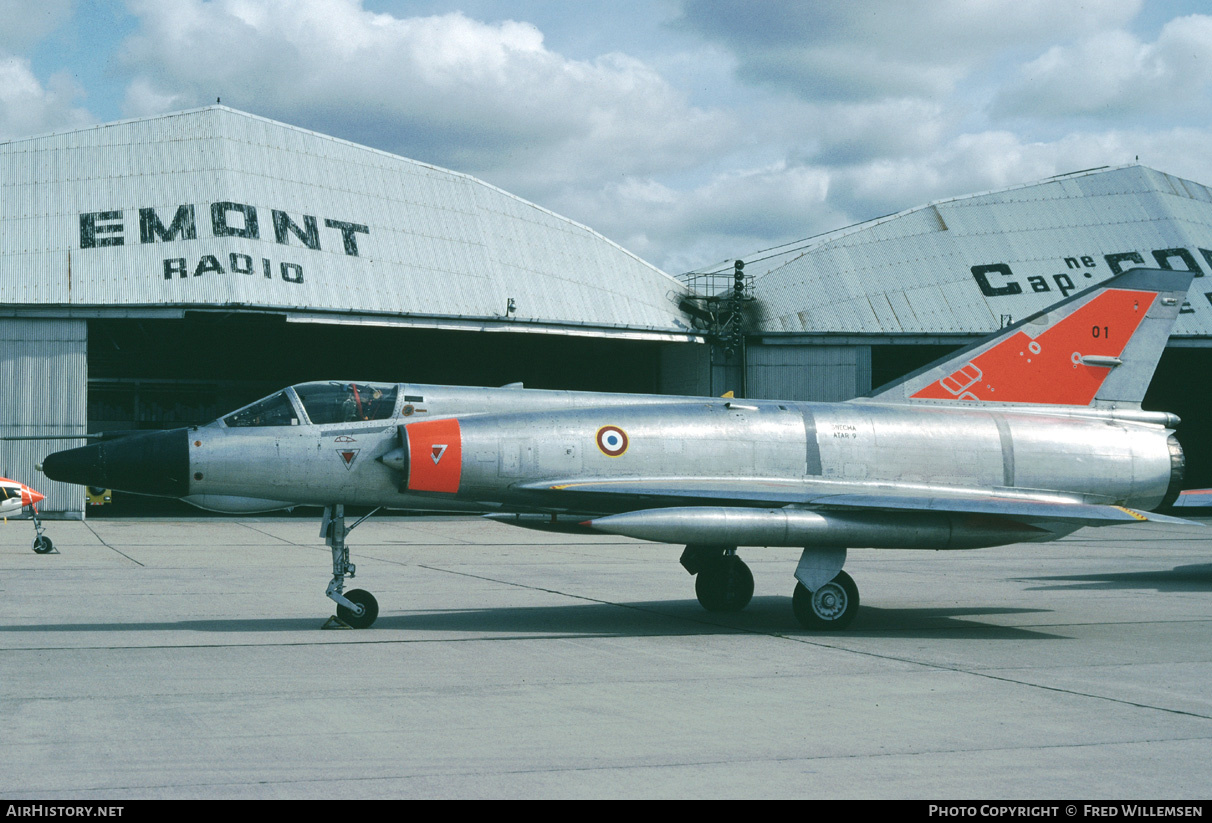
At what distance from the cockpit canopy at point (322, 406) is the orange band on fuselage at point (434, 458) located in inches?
22.8

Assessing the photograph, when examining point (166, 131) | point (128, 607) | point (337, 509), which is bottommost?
point (128, 607)

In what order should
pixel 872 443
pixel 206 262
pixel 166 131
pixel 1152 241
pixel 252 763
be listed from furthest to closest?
pixel 1152 241
pixel 166 131
pixel 206 262
pixel 872 443
pixel 252 763

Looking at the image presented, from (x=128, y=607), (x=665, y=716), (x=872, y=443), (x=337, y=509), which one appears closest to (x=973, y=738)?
(x=665, y=716)

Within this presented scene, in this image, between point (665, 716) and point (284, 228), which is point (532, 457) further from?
point (284, 228)

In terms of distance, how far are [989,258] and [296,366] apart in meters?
28.5

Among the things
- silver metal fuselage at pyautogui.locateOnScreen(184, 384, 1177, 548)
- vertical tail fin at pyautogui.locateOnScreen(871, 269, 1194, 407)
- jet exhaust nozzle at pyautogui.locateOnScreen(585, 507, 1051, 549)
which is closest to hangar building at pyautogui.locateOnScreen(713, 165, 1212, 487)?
vertical tail fin at pyautogui.locateOnScreen(871, 269, 1194, 407)

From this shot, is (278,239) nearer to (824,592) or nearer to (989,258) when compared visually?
(989,258)

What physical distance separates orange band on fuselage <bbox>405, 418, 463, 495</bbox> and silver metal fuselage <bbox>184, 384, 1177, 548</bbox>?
1 centimetres

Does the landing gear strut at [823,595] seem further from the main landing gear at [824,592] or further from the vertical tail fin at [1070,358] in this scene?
the vertical tail fin at [1070,358]

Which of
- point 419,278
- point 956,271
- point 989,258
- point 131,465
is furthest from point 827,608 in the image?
point 989,258

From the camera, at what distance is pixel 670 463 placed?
1236cm

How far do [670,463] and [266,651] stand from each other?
474 centimetres

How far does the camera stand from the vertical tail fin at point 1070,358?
14.2m

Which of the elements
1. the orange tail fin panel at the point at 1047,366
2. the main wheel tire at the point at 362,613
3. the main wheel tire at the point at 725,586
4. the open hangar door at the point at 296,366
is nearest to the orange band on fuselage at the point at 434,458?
the main wheel tire at the point at 362,613
